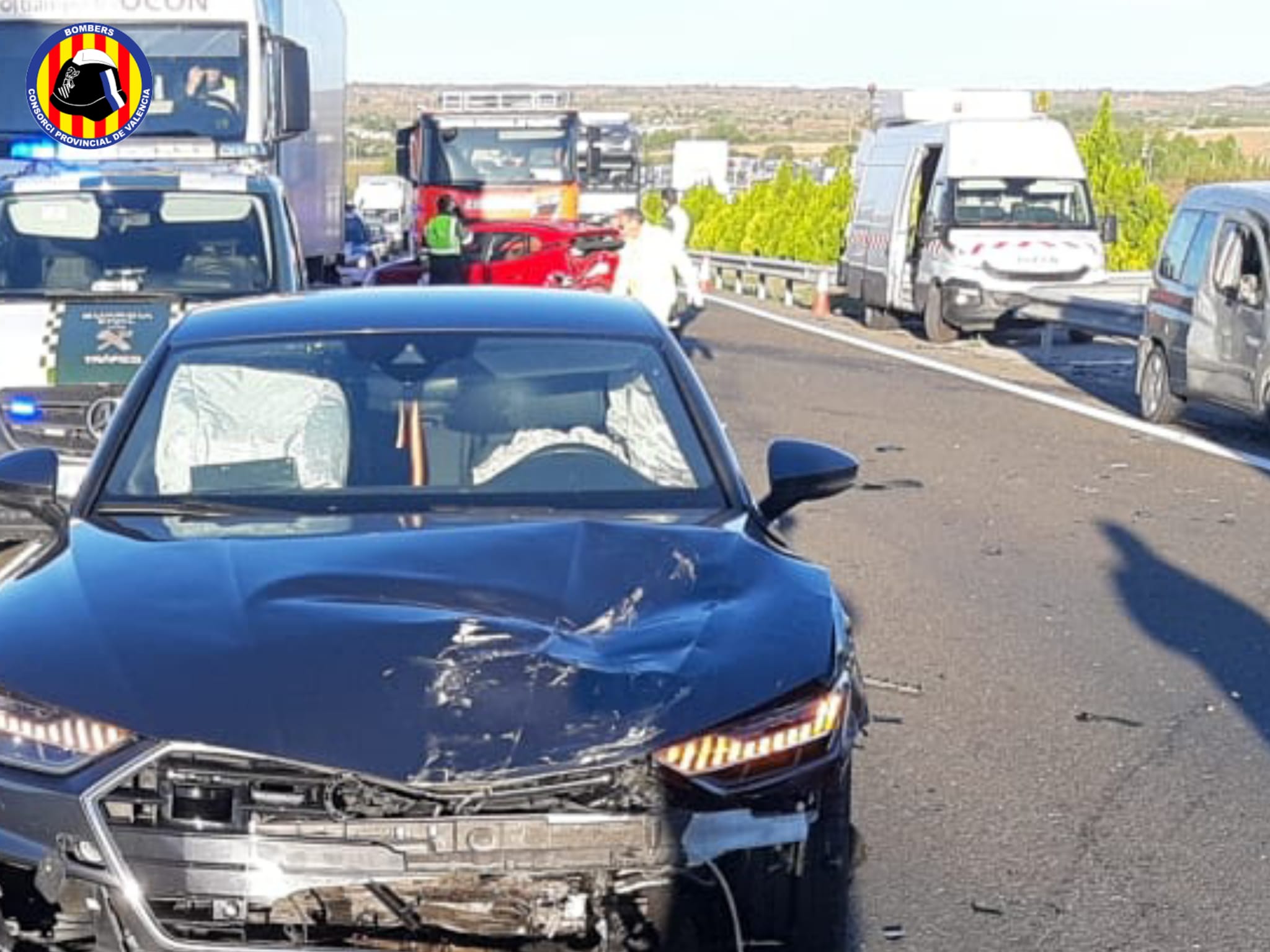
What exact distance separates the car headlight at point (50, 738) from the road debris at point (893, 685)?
4655 millimetres

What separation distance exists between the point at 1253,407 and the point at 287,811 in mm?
12996

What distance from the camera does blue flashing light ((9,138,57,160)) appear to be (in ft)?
52.3

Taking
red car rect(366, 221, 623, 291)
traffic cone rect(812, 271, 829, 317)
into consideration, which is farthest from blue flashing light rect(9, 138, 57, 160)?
traffic cone rect(812, 271, 829, 317)

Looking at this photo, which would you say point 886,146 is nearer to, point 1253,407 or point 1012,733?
point 1253,407

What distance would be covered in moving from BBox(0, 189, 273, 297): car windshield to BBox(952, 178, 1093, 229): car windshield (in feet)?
51.7

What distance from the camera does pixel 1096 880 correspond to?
20.0 ft

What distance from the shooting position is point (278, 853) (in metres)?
4.03

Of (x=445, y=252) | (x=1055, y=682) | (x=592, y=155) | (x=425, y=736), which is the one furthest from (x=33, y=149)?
(x=592, y=155)

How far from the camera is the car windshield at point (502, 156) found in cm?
3303

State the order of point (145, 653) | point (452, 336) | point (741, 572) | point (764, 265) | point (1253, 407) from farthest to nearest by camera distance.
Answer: point (764, 265), point (1253, 407), point (452, 336), point (741, 572), point (145, 653)

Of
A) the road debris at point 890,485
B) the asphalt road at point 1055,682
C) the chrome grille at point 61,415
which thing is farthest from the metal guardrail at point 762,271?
the chrome grille at point 61,415

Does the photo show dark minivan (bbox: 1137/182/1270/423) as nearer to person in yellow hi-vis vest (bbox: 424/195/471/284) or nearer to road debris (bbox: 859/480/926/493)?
road debris (bbox: 859/480/926/493)

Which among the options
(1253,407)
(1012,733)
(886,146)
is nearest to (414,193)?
(886,146)

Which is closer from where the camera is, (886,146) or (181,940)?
(181,940)
